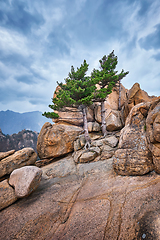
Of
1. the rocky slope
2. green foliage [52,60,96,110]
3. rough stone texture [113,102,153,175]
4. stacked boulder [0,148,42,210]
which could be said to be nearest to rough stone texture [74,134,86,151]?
the rocky slope

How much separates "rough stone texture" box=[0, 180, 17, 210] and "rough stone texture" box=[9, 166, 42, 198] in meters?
0.26

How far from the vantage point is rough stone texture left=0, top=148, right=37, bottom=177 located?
6964mm

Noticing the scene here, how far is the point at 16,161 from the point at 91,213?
669cm

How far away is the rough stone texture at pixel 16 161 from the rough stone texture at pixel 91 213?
2585 millimetres

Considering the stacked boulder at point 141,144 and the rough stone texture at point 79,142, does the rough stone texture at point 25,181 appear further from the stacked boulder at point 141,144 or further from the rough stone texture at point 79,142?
the rough stone texture at point 79,142

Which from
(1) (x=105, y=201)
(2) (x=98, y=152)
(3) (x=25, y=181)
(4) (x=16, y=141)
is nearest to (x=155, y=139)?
(1) (x=105, y=201)

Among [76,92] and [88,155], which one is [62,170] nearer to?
A: [88,155]

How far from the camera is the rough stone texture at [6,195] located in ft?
17.1

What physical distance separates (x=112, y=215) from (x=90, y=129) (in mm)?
11856

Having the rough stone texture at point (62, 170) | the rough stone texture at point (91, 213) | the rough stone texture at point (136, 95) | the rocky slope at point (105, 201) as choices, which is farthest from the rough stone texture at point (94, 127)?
the rough stone texture at point (91, 213)

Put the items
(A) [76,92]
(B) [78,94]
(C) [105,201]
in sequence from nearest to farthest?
(C) [105,201] < (A) [76,92] < (B) [78,94]

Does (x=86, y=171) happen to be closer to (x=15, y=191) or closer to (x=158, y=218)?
(x=15, y=191)

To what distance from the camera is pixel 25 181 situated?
574 cm

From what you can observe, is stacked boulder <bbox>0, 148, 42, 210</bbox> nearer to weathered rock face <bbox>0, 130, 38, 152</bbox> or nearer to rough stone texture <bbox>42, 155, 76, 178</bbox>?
rough stone texture <bbox>42, 155, 76, 178</bbox>
